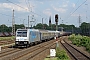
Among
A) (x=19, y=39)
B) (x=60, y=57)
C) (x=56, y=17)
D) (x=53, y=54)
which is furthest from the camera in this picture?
(x=19, y=39)

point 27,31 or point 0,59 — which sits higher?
point 27,31

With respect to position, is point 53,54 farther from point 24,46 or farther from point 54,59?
point 24,46

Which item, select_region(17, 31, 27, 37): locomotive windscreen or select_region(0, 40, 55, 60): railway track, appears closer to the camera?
select_region(0, 40, 55, 60): railway track

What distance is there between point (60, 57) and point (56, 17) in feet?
26.3

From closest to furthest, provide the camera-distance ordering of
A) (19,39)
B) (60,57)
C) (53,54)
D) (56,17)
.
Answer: (60,57) → (53,54) → (56,17) → (19,39)

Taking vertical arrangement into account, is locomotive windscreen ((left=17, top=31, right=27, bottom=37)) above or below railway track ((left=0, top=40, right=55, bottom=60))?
above

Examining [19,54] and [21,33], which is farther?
[21,33]

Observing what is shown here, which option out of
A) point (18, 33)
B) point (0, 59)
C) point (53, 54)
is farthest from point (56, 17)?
point (18, 33)

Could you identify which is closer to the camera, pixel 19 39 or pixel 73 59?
pixel 73 59

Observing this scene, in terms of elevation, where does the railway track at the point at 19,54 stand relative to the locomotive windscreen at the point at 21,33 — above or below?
below

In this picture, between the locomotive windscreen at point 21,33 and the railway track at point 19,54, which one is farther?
Result: the locomotive windscreen at point 21,33

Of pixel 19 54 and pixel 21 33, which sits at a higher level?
pixel 21 33

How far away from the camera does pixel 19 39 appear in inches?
1497

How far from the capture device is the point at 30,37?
39.8m
